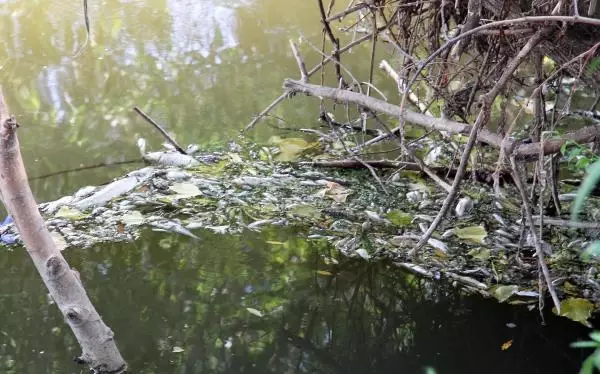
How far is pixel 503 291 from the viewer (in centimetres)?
197

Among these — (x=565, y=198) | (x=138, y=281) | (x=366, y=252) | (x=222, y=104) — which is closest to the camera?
(x=138, y=281)

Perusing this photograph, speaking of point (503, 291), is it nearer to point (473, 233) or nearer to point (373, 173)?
point (473, 233)

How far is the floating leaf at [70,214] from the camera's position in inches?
94.0

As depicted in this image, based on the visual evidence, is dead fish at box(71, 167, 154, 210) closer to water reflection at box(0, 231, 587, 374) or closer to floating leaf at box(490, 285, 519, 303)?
water reflection at box(0, 231, 587, 374)

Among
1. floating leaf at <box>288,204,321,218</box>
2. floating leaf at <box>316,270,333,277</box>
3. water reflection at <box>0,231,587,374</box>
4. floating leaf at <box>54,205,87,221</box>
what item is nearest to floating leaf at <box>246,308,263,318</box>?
water reflection at <box>0,231,587,374</box>

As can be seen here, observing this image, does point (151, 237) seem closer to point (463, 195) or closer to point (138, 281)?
point (138, 281)

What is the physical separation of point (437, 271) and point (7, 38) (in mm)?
3866

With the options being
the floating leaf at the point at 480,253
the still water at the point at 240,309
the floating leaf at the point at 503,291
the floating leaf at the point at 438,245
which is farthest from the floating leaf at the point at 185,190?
the floating leaf at the point at 503,291

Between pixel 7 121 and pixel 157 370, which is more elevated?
pixel 7 121

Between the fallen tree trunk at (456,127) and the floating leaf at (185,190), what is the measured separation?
0.65 meters

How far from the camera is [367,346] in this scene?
1815 mm

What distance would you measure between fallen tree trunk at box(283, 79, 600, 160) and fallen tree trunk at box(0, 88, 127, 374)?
3.14 ft

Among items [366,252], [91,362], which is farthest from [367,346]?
[91,362]

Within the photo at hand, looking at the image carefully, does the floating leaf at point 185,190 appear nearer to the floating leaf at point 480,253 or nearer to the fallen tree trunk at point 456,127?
the fallen tree trunk at point 456,127
